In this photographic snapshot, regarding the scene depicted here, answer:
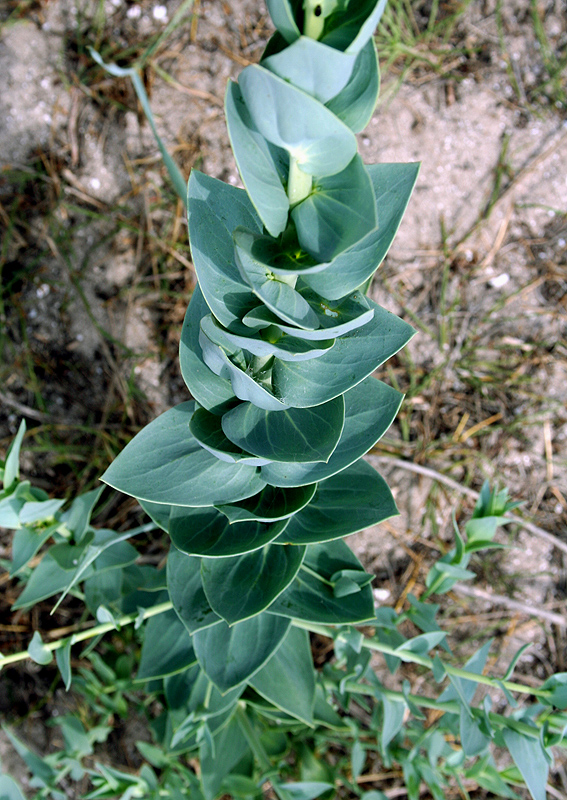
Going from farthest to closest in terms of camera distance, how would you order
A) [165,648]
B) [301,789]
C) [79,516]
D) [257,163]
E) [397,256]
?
[397,256] → [301,789] → [165,648] → [79,516] → [257,163]

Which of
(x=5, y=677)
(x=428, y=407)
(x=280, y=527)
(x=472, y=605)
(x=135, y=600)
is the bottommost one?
(x=472, y=605)

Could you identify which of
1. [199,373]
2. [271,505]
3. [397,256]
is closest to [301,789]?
[271,505]

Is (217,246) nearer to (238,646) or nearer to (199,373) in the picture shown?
(199,373)

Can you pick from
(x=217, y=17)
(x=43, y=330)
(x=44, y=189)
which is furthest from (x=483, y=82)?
(x=43, y=330)

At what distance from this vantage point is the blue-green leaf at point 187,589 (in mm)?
1255

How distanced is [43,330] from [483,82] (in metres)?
2.27

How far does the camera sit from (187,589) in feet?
4.25

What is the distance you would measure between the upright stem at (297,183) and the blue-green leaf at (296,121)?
31 millimetres

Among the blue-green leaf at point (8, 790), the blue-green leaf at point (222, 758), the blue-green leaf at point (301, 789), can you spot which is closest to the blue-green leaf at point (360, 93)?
the blue-green leaf at point (8, 790)

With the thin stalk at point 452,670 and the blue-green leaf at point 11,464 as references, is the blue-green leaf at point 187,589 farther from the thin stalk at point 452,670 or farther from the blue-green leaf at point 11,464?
the blue-green leaf at point 11,464

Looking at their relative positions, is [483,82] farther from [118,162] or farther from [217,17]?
[118,162]

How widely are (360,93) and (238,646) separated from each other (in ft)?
3.84

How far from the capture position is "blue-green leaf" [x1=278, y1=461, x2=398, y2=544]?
116cm

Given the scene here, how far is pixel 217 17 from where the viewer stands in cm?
255
